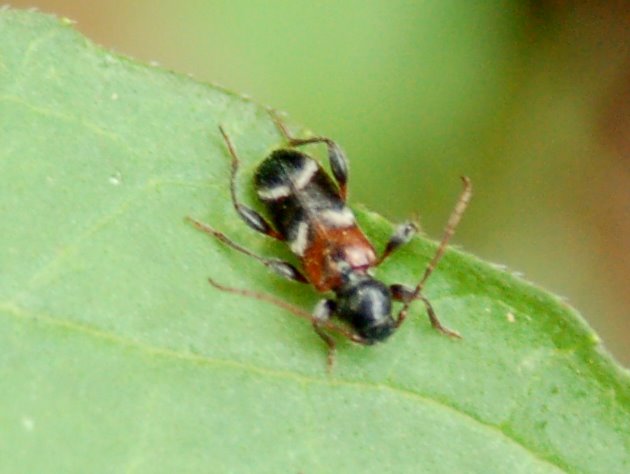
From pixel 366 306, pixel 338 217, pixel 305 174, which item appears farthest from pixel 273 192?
pixel 366 306

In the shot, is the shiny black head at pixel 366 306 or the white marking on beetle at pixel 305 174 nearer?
the shiny black head at pixel 366 306

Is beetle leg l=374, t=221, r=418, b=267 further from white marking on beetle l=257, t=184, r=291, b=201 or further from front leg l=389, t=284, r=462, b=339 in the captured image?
white marking on beetle l=257, t=184, r=291, b=201

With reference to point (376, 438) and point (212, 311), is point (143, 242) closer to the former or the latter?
point (212, 311)

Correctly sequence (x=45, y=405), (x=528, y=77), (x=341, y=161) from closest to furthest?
1. (x=45, y=405)
2. (x=341, y=161)
3. (x=528, y=77)

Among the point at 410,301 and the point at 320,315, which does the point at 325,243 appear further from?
Answer: the point at 410,301

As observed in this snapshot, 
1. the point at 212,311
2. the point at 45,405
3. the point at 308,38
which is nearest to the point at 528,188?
the point at 308,38

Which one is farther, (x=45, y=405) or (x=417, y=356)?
(x=417, y=356)

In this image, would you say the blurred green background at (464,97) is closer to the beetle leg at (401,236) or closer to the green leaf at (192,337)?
the beetle leg at (401,236)

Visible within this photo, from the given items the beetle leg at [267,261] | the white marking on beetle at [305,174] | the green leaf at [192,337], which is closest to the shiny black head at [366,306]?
the green leaf at [192,337]
